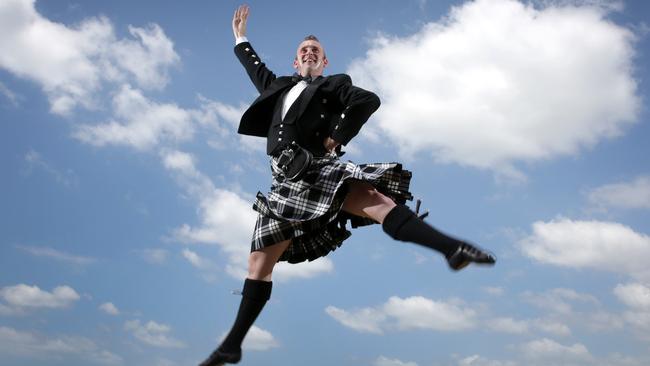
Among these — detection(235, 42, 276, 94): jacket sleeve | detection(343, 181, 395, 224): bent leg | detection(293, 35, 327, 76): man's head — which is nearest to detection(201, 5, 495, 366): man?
detection(343, 181, 395, 224): bent leg

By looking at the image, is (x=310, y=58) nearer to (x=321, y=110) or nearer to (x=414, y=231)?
(x=321, y=110)

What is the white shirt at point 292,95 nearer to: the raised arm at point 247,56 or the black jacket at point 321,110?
the black jacket at point 321,110

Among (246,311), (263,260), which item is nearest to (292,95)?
(263,260)

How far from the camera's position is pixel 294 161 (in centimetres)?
423

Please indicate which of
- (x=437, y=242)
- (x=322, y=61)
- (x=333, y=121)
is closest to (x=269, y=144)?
(x=333, y=121)

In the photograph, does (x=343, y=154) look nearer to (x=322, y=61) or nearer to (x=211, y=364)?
(x=322, y=61)

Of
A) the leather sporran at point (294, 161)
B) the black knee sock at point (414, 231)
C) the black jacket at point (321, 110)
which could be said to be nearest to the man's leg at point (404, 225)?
the black knee sock at point (414, 231)

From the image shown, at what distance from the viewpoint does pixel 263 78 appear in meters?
5.16

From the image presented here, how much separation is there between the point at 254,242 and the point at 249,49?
1.89 meters

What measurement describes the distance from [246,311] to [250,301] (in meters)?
0.08

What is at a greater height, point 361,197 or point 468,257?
point 361,197

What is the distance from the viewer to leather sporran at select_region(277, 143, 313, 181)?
4168 millimetres

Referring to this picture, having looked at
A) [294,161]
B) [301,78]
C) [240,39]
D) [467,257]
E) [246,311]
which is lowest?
[246,311]

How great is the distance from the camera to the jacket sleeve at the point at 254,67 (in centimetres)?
515
